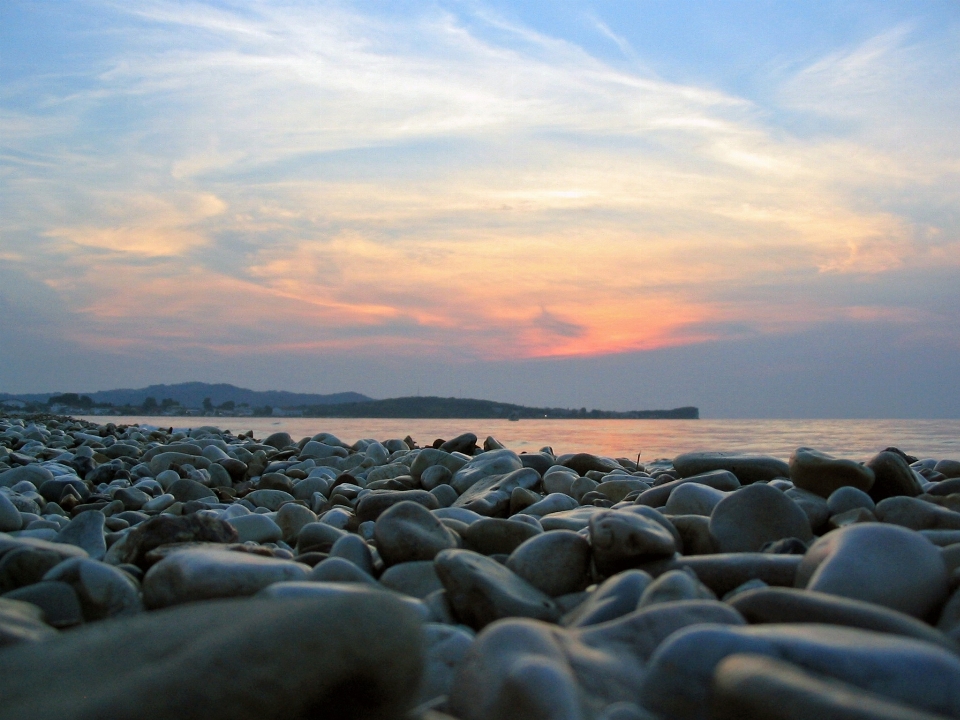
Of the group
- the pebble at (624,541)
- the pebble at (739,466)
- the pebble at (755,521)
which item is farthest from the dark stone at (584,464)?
the pebble at (624,541)

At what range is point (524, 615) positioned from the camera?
7.22 ft

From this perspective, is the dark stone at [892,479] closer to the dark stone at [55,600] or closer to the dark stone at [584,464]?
the dark stone at [584,464]

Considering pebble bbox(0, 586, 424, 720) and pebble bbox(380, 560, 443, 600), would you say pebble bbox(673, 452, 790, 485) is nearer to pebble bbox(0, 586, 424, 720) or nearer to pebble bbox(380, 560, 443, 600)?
pebble bbox(380, 560, 443, 600)

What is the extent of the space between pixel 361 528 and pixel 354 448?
575 cm

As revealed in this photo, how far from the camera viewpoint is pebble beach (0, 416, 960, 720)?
4.69 feet

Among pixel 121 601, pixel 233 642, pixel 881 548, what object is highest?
pixel 881 548

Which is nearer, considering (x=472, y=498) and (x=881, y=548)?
(x=881, y=548)

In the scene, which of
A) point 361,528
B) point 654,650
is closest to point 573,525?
point 361,528

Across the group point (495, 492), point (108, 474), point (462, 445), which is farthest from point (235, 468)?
point (495, 492)

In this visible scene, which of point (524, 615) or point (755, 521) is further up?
point (755, 521)

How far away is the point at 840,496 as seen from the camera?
3.31 metres

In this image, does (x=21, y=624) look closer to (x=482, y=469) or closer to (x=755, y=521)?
(x=755, y=521)

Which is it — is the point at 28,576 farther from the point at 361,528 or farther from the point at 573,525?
the point at 573,525

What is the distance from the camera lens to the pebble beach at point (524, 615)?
1429 mm
